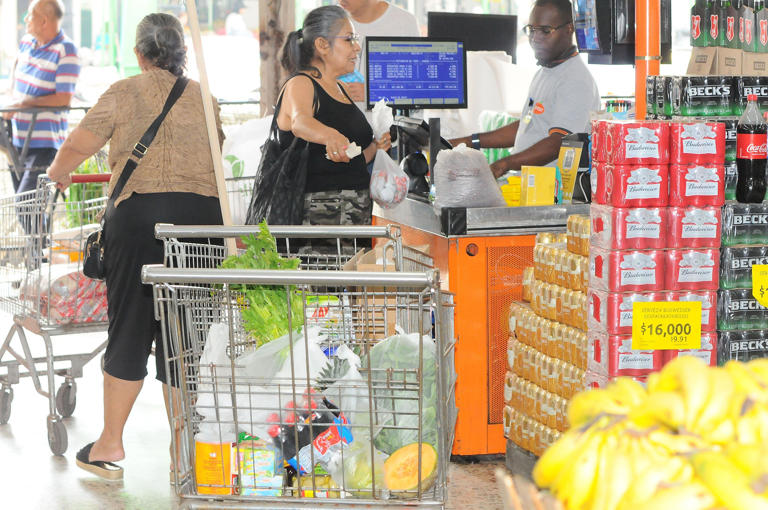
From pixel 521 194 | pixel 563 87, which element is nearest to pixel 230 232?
pixel 521 194

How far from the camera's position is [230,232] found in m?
3.12

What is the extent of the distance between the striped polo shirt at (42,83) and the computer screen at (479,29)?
3.20 meters

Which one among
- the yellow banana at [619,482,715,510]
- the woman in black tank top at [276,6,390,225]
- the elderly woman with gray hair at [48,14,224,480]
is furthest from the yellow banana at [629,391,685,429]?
the woman in black tank top at [276,6,390,225]

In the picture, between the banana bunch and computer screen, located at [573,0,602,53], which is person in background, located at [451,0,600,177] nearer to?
computer screen, located at [573,0,602,53]

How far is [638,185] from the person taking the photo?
10.4 ft

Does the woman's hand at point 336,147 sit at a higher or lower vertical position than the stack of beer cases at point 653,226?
higher

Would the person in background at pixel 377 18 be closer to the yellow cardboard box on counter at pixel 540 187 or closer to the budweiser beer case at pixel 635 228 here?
the yellow cardboard box on counter at pixel 540 187

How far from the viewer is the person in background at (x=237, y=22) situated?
14594 mm

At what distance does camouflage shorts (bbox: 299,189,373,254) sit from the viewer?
188 inches

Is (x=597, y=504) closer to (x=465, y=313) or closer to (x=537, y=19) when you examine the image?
(x=465, y=313)

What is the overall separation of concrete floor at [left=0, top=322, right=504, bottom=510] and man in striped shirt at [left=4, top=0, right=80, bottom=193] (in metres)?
4.01

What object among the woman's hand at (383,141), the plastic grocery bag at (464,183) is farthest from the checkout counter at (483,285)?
the woman's hand at (383,141)

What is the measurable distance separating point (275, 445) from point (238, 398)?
158 millimetres

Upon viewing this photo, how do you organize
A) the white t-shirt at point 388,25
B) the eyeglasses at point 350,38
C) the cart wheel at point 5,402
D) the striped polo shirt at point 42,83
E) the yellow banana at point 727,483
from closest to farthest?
the yellow banana at point 727,483 < the eyeglasses at point 350,38 < the cart wheel at point 5,402 < the white t-shirt at point 388,25 < the striped polo shirt at point 42,83
